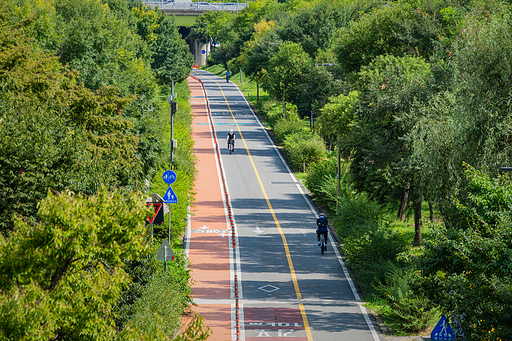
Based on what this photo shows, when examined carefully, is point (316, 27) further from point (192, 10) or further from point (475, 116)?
point (192, 10)

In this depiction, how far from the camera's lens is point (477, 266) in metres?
10.5

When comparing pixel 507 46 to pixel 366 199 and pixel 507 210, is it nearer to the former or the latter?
pixel 507 210

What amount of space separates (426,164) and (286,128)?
3131cm

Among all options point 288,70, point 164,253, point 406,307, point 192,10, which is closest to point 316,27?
point 288,70

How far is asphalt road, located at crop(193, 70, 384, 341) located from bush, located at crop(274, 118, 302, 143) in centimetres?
496

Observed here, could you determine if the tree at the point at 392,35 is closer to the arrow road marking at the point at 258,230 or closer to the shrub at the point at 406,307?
the arrow road marking at the point at 258,230

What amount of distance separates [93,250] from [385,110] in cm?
1879

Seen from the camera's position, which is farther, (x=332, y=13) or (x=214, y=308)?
(x=332, y=13)

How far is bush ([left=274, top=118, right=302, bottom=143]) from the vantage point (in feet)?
162

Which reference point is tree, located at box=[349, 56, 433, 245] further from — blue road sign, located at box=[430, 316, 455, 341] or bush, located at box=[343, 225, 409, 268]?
blue road sign, located at box=[430, 316, 455, 341]

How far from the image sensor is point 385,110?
2486 centimetres

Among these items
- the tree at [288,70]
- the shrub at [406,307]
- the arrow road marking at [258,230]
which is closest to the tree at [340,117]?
the arrow road marking at [258,230]

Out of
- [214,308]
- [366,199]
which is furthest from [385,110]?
[214,308]

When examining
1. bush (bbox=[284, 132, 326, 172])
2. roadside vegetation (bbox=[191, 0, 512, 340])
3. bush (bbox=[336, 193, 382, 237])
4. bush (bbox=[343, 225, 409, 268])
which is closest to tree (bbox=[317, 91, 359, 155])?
roadside vegetation (bbox=[191, 0, 512, 340])
